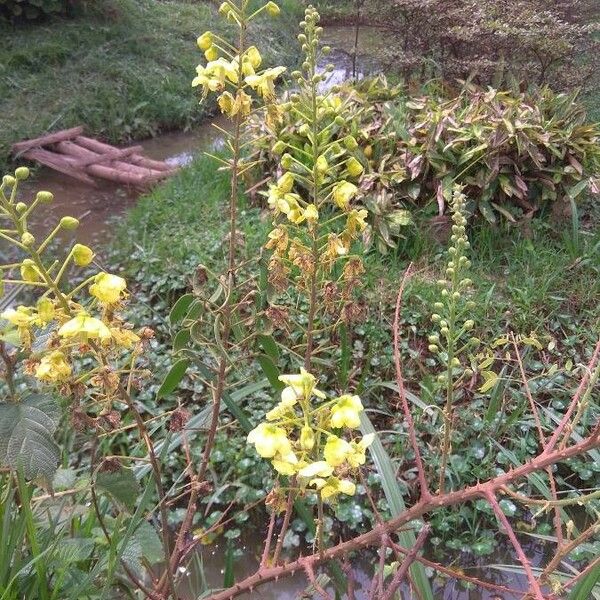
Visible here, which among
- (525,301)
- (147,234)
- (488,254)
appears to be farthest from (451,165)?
(147,234)

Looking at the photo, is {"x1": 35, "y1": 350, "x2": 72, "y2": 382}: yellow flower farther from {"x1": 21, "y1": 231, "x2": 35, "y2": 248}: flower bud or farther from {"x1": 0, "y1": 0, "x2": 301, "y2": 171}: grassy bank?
{"x1": 0, "y1": 0, "x2": 301, "y2": 171}: grassy bank

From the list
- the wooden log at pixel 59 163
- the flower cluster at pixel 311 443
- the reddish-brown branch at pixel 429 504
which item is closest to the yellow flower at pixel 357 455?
the flower cluster at pixel 311 443

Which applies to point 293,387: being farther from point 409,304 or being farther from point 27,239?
point 409,304

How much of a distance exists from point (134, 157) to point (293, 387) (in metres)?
4.32

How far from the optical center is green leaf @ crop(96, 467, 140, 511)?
4.24ft

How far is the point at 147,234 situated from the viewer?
12.4ft

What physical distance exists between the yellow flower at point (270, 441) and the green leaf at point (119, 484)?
0.44 meters

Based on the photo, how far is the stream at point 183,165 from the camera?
216cm

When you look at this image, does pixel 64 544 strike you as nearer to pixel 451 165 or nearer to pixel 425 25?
pixel 451 165

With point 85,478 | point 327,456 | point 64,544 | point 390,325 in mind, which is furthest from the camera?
point 390,325

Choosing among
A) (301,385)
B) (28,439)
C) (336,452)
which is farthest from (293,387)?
(28,439)

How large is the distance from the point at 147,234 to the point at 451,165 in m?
1.70

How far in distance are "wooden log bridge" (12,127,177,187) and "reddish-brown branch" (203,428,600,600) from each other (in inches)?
148

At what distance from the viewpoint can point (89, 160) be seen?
15.8 feet
